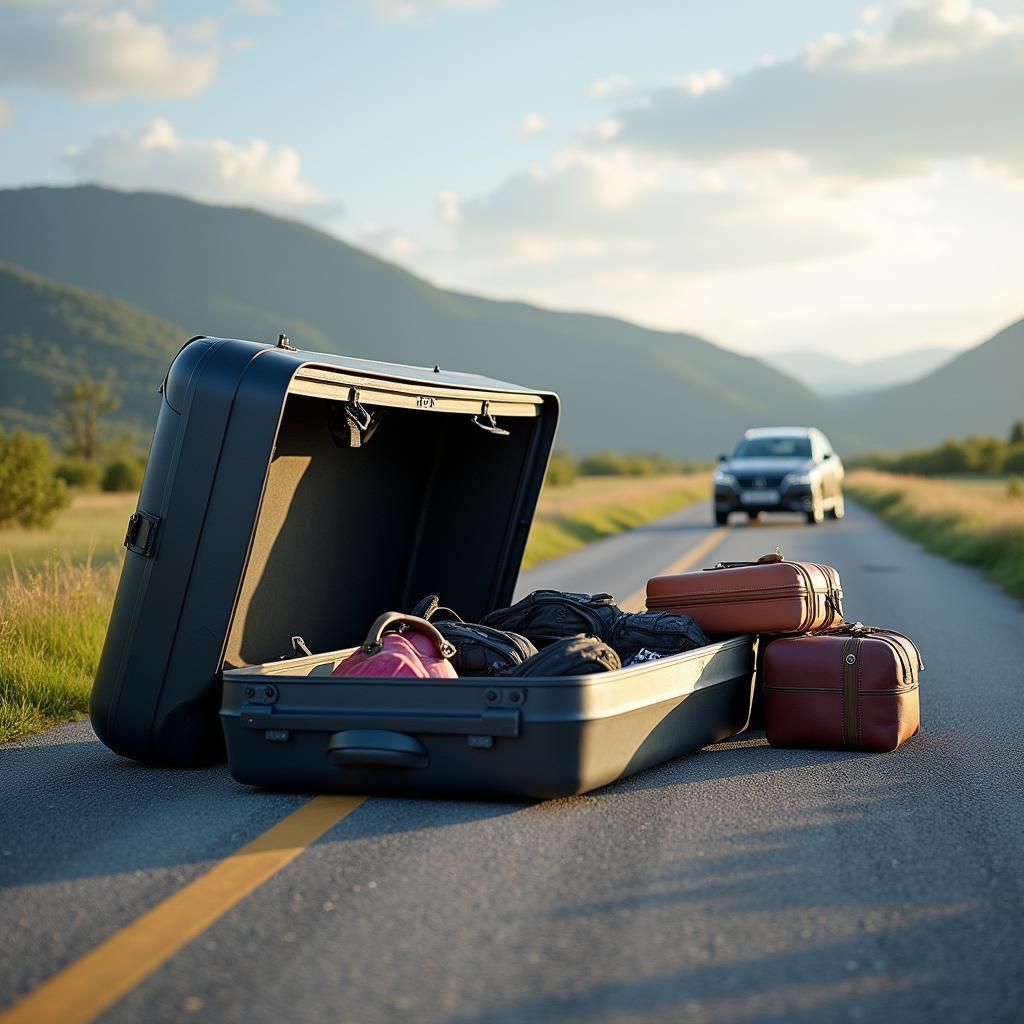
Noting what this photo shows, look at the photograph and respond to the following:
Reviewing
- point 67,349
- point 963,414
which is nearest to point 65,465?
point 67,349

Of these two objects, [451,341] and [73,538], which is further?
[451,341]

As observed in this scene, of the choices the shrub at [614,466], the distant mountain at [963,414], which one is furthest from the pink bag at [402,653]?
the distant mountain at [963,414]

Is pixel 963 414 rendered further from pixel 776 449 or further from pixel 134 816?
pixel 134 816

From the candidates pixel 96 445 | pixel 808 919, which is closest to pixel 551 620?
pixel 808 919

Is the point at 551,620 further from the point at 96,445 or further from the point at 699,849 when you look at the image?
the point at 96,445

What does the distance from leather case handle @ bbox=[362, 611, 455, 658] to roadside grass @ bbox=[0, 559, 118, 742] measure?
2055 millimetres

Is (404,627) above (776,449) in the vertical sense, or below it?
below

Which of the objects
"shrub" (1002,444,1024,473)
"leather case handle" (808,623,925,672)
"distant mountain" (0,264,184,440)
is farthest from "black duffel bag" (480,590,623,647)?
"distant mountain" (0,264,184,440)

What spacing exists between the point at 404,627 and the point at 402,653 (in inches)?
14.9

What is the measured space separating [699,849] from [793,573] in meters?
2.02

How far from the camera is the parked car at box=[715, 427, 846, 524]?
25250mm

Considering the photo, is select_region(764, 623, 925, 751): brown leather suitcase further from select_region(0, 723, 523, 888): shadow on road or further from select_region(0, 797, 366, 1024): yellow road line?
select_region(0, 797, 366, 1024): yellow road line

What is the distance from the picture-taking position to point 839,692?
584 cm

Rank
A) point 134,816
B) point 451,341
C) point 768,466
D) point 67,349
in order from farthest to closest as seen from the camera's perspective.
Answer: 1. point 451,341
2. point 67,349
3. point 768,466
4. point 134,816
